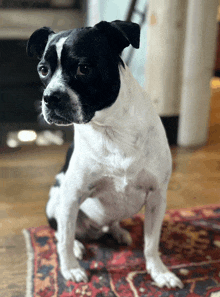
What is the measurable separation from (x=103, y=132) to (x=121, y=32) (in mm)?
312

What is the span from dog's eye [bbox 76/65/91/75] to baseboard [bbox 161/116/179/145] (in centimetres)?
174

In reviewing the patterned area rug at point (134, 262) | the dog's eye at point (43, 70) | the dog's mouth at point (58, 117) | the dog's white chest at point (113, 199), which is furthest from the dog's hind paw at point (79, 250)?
the dog's eye at point (43, 70)

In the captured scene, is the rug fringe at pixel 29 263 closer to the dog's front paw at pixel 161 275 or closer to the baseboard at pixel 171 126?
the dog's front paw at pixel 161 275

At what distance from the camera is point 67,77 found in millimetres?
923

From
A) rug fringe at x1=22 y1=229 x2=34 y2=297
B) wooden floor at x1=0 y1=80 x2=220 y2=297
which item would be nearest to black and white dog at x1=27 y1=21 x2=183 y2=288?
rug fringe at x1=22 y1=229 x2=34 y2=297

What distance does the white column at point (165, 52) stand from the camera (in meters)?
2.31

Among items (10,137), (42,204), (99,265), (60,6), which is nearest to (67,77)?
(99,265)

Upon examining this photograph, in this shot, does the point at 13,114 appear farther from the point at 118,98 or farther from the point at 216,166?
the point at 118,98

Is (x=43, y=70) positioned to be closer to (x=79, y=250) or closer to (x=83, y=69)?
(x=83, y=69)

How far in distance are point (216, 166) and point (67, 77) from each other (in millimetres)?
1719

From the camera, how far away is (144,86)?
2.53 metres

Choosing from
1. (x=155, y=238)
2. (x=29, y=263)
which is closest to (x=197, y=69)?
(x=155, y=238)

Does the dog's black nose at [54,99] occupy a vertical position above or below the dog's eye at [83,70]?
below

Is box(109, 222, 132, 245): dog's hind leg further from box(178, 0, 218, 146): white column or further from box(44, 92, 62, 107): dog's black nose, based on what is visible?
box(178, 0, 218, 146): white column
